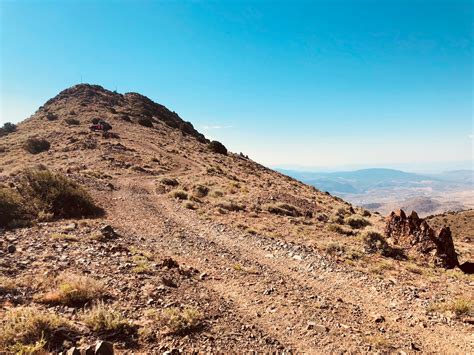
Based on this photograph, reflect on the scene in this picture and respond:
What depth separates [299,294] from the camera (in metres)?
9.65

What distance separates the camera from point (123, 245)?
12.9 m

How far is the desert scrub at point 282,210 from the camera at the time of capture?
2308 cm

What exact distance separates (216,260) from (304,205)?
54.0ft

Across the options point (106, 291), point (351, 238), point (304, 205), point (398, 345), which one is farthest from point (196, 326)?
point (304, 205)

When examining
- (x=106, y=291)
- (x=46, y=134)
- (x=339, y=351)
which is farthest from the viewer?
(x=46, y=134)

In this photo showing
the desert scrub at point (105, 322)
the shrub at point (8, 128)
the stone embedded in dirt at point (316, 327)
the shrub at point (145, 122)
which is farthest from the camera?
the shrub at point (145, 122)

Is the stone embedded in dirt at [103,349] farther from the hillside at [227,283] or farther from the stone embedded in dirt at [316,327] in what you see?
the stone embedded in dirt at [316,327]

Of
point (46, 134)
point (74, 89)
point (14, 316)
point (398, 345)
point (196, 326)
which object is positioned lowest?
point (398, 345)

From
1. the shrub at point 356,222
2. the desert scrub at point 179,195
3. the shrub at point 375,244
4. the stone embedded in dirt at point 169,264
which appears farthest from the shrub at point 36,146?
the shrub at point 375,244

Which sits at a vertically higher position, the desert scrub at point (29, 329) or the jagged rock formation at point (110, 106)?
the jagged rock formation at point (110, 106)

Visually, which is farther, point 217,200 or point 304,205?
point 304,205

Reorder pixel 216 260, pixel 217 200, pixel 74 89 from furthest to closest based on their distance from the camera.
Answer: pixel 74 89 → pixel 217 200 → pixel 216 260

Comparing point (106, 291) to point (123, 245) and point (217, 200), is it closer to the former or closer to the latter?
point (123, 245)

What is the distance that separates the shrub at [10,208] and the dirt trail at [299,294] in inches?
186
